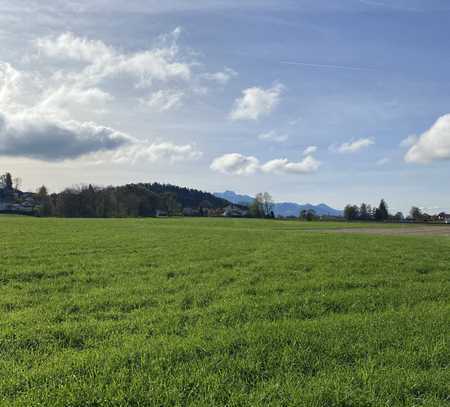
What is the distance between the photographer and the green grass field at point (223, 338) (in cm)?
426

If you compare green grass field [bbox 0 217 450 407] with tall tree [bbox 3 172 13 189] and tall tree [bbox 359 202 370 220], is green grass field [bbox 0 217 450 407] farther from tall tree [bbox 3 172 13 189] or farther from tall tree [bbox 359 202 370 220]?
tall tree [bbox 3 172 13 189]

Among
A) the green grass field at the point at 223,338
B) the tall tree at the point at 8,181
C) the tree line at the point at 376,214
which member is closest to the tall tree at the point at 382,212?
the tree line at the point at 376,214

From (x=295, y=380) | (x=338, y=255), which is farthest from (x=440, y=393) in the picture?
(x=338, y=255)

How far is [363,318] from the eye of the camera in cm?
690

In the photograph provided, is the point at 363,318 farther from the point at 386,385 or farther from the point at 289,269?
the point at 289,269

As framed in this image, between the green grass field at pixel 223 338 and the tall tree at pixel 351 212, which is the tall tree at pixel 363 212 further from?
the green grass field at pixel 223 338

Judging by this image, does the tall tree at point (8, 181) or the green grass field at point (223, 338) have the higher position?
the tall tree at point (8, 181)

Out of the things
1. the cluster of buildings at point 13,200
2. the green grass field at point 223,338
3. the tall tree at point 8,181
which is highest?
the tall tree at point 8,181

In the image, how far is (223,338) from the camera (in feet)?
18.9

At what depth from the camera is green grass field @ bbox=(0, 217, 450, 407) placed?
4.26m

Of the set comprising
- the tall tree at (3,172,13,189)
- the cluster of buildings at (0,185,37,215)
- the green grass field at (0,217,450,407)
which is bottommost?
the green grass field at (0,217,450,407)

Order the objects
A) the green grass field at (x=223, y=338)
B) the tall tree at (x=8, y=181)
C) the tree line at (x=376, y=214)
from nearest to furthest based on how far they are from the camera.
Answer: the green grass field at (x=223, y=338), the tree line at (x=376, y=214), the tall tree at (x=8, y=181)

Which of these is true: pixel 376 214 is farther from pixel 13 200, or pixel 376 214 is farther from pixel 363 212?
pixel 13 200

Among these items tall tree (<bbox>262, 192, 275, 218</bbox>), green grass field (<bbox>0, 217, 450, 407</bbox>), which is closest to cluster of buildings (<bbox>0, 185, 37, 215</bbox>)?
tall tree (<bbox>262, 192, 275, 218</bbox>)
